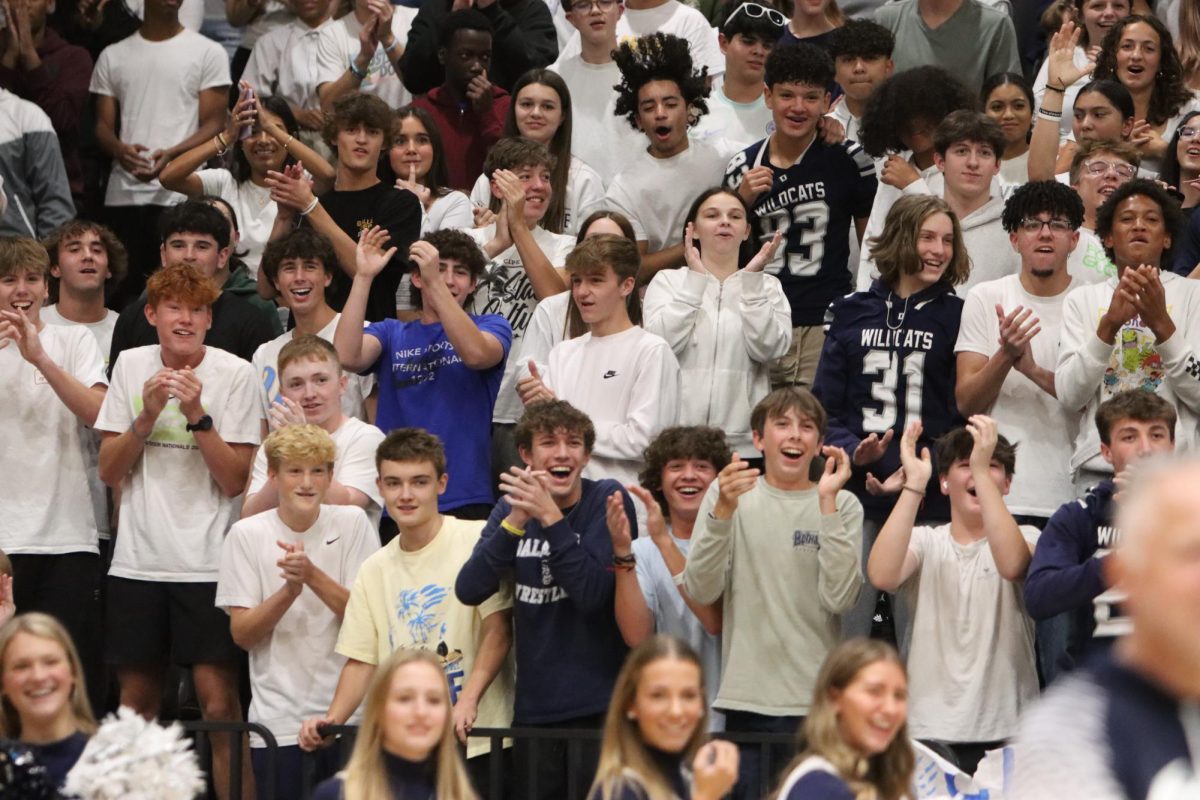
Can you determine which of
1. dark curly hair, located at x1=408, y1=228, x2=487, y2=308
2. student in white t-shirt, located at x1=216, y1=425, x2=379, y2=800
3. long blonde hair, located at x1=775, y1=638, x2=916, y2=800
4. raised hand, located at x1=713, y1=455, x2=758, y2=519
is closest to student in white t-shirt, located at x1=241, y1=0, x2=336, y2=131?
dark curly hair, located at x1=408, y1=228, x2=487, y2=308

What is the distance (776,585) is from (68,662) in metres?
2.40

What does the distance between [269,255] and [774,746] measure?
338 centimetres

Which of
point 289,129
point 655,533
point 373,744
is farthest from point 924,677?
point 289,129

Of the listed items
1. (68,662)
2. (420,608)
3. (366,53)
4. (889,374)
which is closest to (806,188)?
(889,374)

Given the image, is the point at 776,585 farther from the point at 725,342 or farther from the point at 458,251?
the point at 458,251

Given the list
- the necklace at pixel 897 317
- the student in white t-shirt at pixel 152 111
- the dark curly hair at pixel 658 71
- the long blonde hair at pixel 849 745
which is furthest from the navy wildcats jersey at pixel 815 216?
the student in white t-shirt at pixel 152 111

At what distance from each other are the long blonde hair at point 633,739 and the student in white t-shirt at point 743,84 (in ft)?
14.4

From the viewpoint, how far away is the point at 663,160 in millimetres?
8805

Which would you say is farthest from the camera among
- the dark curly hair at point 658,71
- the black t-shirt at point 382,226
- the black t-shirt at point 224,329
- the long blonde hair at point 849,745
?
the dark curly hair at point 658,71

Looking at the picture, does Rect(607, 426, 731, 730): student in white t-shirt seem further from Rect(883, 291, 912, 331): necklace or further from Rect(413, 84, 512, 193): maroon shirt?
Rect(413, 84, 512, 193): maroon shirt

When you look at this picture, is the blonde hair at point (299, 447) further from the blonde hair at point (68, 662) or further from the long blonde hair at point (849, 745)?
the long blonde hair at point (849, 745)

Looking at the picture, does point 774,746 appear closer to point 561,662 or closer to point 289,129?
point 561,662

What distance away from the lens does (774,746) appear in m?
6.12

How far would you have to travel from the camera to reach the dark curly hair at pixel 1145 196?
7.34 m
